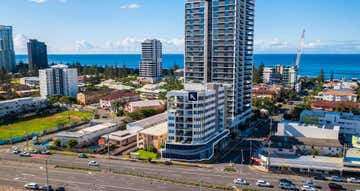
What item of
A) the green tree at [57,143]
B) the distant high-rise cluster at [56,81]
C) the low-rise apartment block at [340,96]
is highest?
the distant high-rise cluster at [56,81]

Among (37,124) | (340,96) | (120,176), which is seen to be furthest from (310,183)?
(340,96)

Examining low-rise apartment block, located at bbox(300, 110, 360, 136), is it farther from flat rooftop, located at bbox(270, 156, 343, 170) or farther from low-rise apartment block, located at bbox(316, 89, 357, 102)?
low-rise apartment block, located at bbox(316, 89, 357, 102)

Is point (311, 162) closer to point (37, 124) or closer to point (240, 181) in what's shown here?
point (240, 181)

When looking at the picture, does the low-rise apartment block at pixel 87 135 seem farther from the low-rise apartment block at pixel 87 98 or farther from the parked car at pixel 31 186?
the low-rise apartment block at pixel 87 98

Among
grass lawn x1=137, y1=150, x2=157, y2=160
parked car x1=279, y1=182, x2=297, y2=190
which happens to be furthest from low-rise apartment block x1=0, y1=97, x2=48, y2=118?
parked car x1=279, y1=182, x2=297, y2=190

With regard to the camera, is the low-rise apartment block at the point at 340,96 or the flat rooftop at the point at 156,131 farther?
the low-rise apartment block at the point at 340,96

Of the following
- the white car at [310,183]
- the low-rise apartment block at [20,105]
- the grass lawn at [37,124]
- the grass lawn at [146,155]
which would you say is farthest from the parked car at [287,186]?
→ the low-rise apartment block at [20,105]

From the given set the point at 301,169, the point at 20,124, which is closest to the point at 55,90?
the point at 20,124
